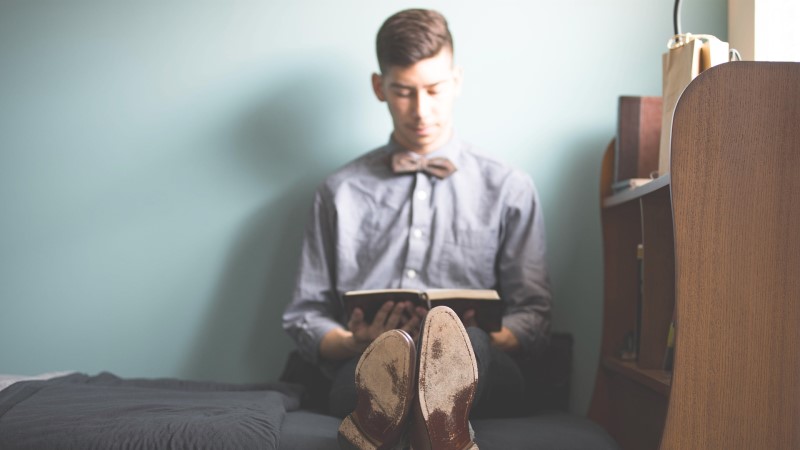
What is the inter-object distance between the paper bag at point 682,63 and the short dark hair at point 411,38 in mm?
470

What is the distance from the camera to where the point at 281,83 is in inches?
75.3

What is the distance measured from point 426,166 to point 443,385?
0.77m

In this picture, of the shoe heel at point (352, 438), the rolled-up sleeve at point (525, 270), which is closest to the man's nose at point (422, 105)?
the rolled-up sleeve at point (525, 270)

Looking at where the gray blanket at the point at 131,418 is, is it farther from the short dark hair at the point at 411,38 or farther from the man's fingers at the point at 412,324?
the short dark hair at the point at 411,38

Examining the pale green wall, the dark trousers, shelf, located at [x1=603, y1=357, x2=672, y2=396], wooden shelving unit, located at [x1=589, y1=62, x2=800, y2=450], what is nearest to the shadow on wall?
the pale green wall

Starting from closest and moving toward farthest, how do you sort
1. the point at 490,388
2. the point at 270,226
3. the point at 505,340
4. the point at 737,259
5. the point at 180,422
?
1. the point at 737,259
2. the point at 180,422
3. the point at 490,388
4. the point at 505,340
5. the point at 270,226

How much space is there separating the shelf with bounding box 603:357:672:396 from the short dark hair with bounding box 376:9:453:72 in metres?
0.75

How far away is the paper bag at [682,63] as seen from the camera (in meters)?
1.30

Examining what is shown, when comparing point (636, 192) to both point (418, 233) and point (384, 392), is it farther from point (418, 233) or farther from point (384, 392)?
point (384, 392)

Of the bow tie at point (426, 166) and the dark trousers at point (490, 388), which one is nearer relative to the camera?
the dark trousers at point (490, 388)

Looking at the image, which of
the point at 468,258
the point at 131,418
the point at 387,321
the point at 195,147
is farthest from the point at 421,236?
the point at 131,418

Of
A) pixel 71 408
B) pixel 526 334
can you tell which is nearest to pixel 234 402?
pixel 71 408

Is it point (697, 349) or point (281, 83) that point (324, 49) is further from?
point (697, 349)

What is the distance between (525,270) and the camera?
1660mm
